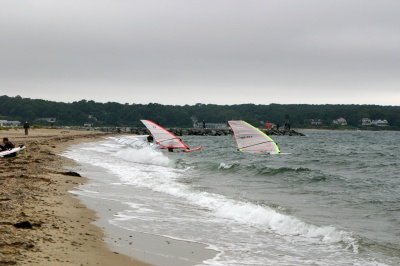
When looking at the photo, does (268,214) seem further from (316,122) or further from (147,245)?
(316,122)

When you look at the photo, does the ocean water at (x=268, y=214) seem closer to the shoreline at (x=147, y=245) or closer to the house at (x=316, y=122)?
the shoreline at (x=147, y=245)

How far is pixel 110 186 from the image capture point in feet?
54.2

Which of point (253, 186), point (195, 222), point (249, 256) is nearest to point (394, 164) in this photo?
point (253, 186)

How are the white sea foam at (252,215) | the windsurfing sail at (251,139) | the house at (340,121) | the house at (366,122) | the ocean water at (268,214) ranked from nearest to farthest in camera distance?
the ocean water at (268,214) < the white sea foam at (252,215) < the windsurfing sail at (251,139) < the house at (366,122) < the house at (340,121)

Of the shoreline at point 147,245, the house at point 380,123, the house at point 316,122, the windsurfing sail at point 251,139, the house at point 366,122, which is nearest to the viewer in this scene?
the shoreline at point 147,245

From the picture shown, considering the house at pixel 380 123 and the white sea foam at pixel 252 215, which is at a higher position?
the house at pixel 380 123

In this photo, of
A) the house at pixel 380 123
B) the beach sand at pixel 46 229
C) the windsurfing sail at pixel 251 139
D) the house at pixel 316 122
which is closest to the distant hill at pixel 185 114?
the house at pixel 316 122

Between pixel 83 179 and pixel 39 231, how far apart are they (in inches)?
364

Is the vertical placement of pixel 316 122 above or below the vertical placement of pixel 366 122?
above

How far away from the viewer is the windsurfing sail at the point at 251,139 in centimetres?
3281

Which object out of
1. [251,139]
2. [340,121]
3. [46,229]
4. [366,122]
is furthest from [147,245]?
[340,121]

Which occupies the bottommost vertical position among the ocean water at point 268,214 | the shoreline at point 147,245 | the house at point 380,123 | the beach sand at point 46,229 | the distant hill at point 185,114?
the ocean water at point 268,214

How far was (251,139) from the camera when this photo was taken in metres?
34.7

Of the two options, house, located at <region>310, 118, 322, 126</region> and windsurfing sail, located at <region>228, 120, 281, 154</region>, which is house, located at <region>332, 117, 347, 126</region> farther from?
windsurfing sail, located at <region>228, 120, 281, 154</region>
